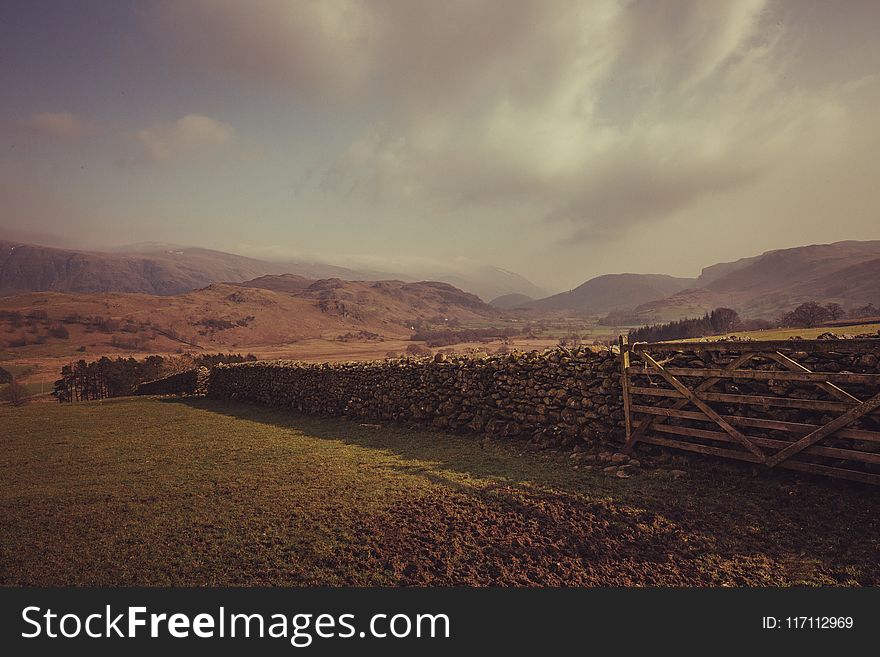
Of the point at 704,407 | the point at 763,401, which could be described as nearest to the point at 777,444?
the point at 763,401

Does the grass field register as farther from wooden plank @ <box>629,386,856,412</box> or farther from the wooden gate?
wooden plank @ <box>629,386,856,412</box>

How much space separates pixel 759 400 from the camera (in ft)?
23.8

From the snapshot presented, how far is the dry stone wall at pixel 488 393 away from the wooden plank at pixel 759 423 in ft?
3.35

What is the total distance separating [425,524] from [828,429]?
268 inches

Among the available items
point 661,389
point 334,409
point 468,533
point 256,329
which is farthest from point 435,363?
point 256,329

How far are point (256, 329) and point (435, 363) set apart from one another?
165 metres

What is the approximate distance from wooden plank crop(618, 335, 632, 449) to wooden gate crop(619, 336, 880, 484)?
0.02 meters

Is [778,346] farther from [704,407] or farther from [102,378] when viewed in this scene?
[102,378]

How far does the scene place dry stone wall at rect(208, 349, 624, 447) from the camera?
10125 mm

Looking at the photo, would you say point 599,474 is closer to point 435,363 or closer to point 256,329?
point 435,363

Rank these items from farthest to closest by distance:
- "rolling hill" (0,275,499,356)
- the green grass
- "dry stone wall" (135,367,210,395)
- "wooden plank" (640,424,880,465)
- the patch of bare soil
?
1. "rolling hill" (0,275,499,356)
2. the green grass
3. "dry stone wall" (135,367,210,395)
4. "wooden plank" (640,424,880,465)
5. the patch of bare soil

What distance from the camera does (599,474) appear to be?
8.26 meters

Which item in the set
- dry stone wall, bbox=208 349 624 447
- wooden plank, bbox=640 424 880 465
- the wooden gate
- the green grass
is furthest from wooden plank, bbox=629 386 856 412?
the green grass

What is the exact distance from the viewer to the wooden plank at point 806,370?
6.36 metres
